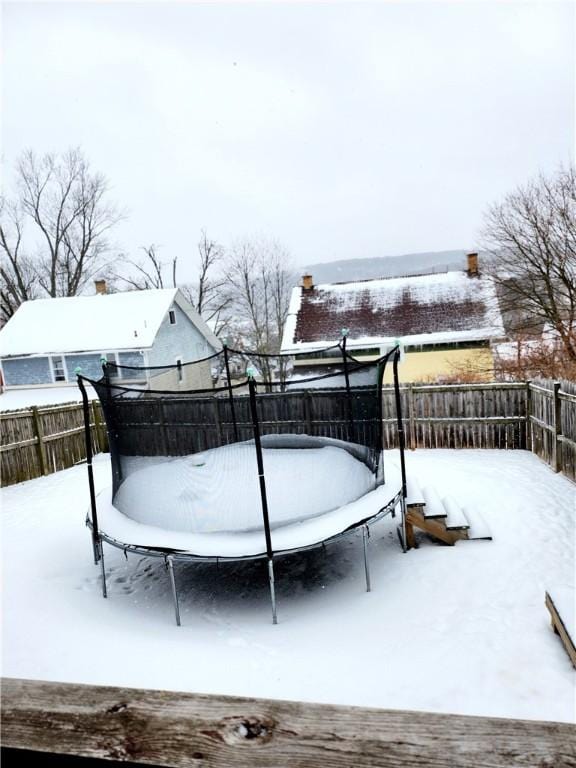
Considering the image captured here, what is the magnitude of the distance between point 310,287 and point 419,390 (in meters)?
13.9

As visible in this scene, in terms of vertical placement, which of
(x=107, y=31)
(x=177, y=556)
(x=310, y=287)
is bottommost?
(x=177, y=556)

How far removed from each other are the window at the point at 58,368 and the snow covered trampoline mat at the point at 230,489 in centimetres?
1454

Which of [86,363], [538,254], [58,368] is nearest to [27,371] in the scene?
Answer: [58,368]

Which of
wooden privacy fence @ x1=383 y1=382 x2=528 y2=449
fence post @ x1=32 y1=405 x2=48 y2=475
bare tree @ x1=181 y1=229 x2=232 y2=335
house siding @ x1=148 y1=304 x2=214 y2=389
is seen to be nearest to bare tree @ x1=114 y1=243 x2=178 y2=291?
bare tree @ x1=181 y1=229 x2=232 y2=335

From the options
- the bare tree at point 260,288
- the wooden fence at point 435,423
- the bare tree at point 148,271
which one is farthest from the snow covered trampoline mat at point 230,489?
the bare tree at point 148,271

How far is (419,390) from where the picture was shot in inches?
406

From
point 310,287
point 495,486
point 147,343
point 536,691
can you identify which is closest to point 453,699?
point 536,691

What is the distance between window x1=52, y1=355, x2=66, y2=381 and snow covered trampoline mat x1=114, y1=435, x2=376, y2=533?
47.7 ft

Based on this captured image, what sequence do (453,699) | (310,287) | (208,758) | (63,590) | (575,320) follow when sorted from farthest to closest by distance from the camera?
(310,287) < (575,320) < (63,590) < (453,699) < (208,758)

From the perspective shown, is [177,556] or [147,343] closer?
[177,556]

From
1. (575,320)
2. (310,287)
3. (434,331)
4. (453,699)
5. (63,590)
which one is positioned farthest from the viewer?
(310,287)

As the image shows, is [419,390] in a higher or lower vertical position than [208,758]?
lower

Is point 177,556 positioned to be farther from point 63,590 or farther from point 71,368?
point 71,368

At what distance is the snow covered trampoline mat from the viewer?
17.3ft
